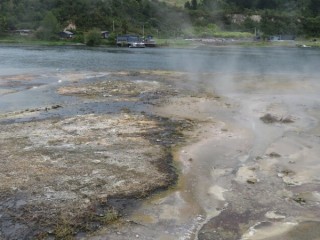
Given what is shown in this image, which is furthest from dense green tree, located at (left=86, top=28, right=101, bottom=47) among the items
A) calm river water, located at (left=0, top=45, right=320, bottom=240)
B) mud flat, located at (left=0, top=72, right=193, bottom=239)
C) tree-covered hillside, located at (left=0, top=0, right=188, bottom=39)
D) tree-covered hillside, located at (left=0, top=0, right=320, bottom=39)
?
mud flat, located at (left=0, top=72, right=193, bottom=239)

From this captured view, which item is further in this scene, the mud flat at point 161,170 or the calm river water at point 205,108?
the calm river water at point 205,108

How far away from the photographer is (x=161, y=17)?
11162 cm

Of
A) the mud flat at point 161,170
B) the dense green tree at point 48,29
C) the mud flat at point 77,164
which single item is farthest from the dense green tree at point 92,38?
the mud flat at point 77,164

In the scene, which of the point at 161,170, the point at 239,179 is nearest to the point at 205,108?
the point at 161,170

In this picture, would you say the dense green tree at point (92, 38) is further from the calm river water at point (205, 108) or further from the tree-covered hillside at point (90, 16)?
the calm river water at point (205, 108)

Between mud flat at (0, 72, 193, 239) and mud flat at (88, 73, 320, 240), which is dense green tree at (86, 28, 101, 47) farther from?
mud flat at (88, 73, 320, 240)

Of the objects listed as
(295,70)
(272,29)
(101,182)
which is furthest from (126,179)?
(272,29)

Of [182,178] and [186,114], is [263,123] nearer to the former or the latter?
[186,114]

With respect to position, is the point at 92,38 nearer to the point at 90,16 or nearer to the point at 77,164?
the point at 90,16

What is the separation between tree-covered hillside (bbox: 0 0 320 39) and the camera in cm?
9800

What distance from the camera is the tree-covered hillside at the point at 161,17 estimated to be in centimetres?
9800

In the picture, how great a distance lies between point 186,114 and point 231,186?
9.12 meters

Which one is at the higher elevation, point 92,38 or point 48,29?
point 48,29

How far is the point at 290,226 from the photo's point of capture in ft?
30.7
